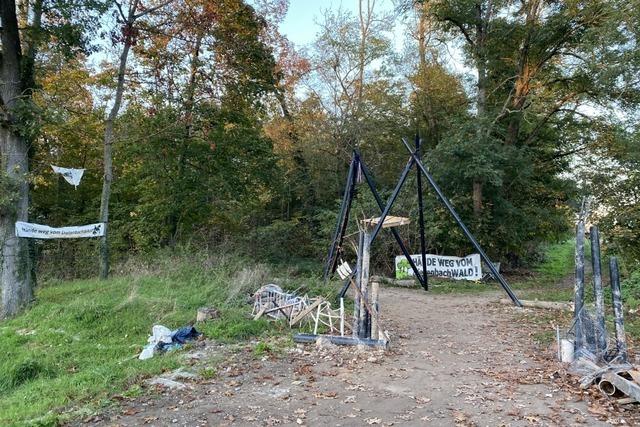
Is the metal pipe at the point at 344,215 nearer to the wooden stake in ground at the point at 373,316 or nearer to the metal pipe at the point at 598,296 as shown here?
the wooden stake in ground at the point at 373,316

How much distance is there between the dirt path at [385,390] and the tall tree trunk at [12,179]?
6764mm

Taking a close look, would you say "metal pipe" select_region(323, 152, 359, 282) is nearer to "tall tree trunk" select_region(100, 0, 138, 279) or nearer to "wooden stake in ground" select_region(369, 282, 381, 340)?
"wooden stake in ground" select_region(369, 282, 381, 340)

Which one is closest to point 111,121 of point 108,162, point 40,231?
point 108,162

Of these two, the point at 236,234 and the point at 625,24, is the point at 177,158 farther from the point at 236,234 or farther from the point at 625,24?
the point at 625,24

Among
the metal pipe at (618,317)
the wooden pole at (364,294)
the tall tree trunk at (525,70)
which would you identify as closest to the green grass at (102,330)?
the wooden pole at (364,294)

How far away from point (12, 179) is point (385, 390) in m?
10.0

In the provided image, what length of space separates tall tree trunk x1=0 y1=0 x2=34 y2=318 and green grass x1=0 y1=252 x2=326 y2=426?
0.64 metres

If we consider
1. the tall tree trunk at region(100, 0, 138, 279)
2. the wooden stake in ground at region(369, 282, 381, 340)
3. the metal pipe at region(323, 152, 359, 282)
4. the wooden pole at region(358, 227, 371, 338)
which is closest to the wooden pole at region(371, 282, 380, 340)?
the wooden stake in ground at region(369, 282, 381, 340)

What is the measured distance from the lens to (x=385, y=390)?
17.6 ft

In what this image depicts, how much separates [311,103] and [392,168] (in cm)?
464

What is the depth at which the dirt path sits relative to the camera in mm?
4625

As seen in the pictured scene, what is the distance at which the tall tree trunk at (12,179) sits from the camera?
1113 centimetres

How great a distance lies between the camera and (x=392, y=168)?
69.1 feet

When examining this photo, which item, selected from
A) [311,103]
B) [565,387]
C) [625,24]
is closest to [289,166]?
[311,103]
